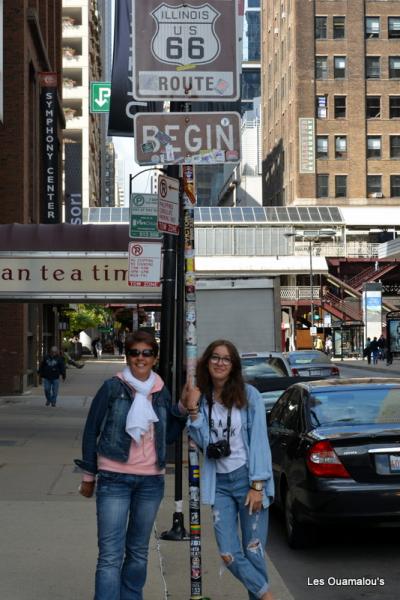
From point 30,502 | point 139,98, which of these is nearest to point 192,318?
point 139,98

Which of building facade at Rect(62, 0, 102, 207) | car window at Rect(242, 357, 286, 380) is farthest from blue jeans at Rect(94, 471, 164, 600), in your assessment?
building facade at Rect(62, 0, 102, 207)

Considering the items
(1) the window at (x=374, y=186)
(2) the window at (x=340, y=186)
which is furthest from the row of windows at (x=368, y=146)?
(1) the window at (x=374, y=186)

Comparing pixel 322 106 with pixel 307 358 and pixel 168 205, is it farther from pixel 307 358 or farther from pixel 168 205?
pixel 168 205

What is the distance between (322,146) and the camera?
276 feet

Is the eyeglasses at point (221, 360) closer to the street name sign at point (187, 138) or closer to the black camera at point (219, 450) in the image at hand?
the black camera at point (219, 450)

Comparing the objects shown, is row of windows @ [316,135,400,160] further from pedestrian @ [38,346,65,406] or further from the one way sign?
pedestrian @ [38,346,65,406]

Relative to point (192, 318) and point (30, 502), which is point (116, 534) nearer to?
point (192, 318)

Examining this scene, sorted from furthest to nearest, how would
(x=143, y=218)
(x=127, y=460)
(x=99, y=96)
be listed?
(x=99, y=96) → (x=143, y=218) → (x=127, y=460)

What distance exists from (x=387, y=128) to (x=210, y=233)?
18.0m

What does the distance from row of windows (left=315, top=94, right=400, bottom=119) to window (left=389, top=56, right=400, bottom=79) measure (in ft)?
6.47

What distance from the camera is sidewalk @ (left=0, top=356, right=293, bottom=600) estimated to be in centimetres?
712

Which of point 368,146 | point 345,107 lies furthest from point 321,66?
point 368,146

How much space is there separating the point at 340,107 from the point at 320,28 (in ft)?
23.9

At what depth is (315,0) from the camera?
84688 mm
